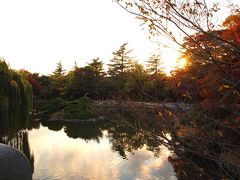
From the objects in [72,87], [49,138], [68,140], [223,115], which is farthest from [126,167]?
[72,87]

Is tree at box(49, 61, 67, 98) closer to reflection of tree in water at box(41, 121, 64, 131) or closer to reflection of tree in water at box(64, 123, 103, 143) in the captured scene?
reflection of tree in water at box(41, 121, 64, 131)

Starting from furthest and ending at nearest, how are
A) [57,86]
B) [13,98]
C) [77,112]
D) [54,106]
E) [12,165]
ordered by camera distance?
[57,86] → [54,106] → [77,112] → [13,98] → [12,165]

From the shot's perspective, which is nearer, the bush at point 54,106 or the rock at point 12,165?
the rock at point 12,165

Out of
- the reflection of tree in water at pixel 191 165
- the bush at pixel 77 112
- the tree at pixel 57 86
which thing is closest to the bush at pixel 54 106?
the bush at pixel 77 112

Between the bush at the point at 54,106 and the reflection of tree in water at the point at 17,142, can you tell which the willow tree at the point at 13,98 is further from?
the bush at the point at 54,106

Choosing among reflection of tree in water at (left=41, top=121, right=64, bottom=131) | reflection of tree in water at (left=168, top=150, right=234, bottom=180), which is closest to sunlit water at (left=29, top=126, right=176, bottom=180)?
reflection of tree in water at (left=168, top=150, right=234, bottom=180)

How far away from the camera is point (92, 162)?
42.0 feet

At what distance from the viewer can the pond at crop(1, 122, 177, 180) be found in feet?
36.3

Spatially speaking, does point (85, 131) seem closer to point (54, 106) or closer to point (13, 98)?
point (13, 98)

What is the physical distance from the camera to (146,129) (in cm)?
245

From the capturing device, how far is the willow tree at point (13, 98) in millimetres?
12750

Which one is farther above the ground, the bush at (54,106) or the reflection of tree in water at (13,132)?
the bush at (54,106)

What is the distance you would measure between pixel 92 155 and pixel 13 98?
13.1 feet

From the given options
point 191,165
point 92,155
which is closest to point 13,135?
point 92,155
